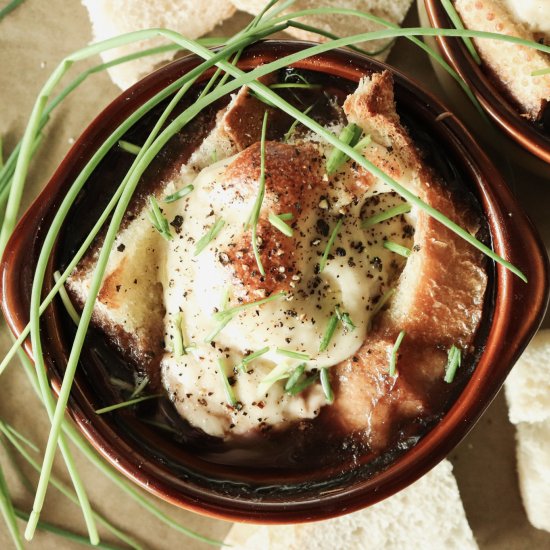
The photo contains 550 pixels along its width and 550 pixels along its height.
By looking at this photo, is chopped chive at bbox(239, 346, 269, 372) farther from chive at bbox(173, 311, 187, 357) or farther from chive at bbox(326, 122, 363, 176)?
chive at bbox(326, 122, 363, 176)

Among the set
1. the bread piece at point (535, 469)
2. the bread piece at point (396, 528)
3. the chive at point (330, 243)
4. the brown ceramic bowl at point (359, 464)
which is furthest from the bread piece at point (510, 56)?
the bread piece at point (396, 528)

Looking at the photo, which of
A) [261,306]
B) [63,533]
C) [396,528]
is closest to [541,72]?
[261,306]

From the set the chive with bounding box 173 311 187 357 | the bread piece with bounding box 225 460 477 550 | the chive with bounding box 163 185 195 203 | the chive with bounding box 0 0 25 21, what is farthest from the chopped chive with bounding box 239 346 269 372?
the chive with bounding box 0 0 25 21

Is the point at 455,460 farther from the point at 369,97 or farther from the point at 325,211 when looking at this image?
the point at 369,97

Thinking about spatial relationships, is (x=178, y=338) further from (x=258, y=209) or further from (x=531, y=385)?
(x=531, y=385)

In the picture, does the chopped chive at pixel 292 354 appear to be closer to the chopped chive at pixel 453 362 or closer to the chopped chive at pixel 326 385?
the chopped chive at pixel 326 385
